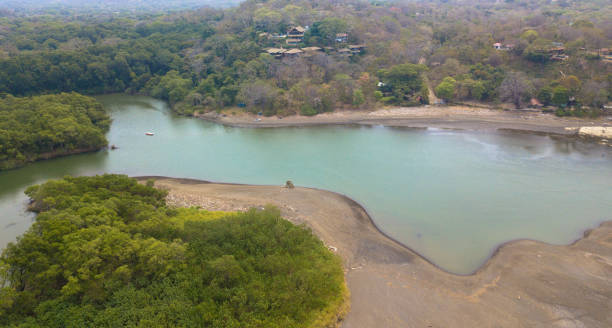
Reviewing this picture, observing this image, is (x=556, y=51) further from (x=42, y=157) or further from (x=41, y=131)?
(x=42, y=157)

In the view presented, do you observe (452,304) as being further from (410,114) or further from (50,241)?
(410,114)

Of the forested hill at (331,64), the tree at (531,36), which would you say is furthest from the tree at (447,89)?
the tree at (531,36)

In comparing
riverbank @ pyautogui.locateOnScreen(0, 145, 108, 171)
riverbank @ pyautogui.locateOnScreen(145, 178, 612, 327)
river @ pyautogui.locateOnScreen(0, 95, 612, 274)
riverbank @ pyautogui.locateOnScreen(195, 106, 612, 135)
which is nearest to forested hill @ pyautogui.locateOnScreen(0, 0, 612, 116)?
riverbank @ pyautogui.locateOnScreen(195, 106, 612, 135)

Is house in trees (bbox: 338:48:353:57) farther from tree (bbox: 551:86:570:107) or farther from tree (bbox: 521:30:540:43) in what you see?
tree (bbox: 551:86:570:107)

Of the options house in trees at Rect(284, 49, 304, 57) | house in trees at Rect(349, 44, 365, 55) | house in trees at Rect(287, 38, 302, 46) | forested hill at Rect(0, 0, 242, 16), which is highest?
forested hill at Rect(0, 0, 242, 16)

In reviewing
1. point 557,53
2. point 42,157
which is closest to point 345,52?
point 557,53

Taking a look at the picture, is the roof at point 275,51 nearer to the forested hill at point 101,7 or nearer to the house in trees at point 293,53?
the house in trees at point 293,53

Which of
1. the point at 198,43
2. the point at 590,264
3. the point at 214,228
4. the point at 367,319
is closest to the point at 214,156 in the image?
the point at 214,228
